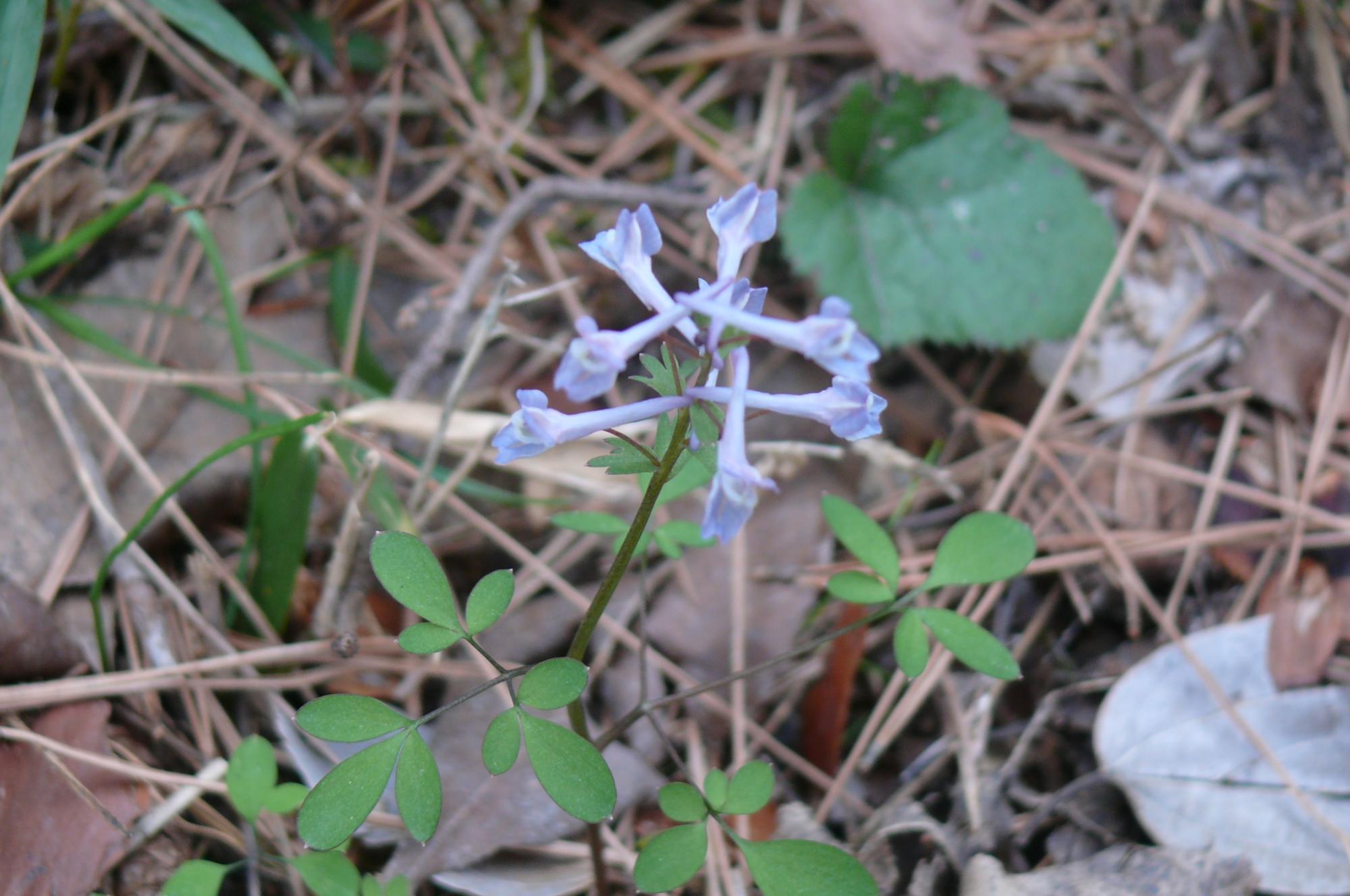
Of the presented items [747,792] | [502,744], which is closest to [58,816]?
[502,744]

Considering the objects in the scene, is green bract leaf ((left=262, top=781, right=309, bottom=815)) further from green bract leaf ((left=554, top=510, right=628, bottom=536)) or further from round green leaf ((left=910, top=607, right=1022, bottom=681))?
round green leaf ((left=910, top=607, right=1022, bottom=681))

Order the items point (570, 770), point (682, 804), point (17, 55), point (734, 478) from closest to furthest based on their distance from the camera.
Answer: point (734, 478)
point (570, 770)
point (682, 804)
point (17, 55)

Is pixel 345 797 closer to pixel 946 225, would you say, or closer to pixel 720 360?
Result: pixel 720 360

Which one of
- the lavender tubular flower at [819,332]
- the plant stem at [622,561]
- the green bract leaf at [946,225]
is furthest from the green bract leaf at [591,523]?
the green bract leaf at [946,225]

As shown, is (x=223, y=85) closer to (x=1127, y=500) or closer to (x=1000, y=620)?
(x=1000, y=620)

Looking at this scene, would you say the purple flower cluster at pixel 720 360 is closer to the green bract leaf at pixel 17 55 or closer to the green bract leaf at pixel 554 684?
the green bract leaf at pixel 554 684

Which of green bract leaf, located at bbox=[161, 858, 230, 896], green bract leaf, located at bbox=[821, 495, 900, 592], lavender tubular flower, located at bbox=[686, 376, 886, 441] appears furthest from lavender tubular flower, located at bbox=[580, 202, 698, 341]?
green bract leaf, located at bbox=[161, 858, 230, 896]

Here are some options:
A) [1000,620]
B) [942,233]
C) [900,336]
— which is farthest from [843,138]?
[1000,620]
